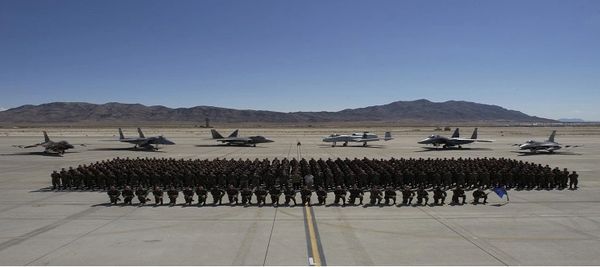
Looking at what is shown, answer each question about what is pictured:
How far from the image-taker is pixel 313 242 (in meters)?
10.9

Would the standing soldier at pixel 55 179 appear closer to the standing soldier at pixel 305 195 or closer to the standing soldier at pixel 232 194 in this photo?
the standing soldier at pixel 232 194

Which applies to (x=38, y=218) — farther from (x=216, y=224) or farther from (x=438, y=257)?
(x=438, y=257)

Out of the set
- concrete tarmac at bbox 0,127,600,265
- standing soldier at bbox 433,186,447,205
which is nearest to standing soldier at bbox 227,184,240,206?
concrete tarmac at bbox 0,127,600,265

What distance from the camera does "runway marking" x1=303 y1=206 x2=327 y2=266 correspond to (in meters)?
9.47

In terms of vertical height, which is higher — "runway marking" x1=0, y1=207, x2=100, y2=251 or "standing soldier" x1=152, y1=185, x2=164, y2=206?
"standing soldier" x1=152, y1=185, x2=164, y2=206

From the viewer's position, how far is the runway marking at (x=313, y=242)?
9.47 meters

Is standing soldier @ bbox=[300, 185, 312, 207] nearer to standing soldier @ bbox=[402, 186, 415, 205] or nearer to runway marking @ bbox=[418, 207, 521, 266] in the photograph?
standing soldier @ bbox=[402, 186, 415, 205]

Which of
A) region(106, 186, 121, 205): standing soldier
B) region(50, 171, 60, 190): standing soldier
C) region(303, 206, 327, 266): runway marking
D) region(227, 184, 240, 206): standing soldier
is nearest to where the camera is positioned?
region(303, 206, 327, 266): runway marking

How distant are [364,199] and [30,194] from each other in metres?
13.4

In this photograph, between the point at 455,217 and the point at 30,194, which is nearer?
the point at 455,217

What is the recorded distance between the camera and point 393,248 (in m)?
10.4

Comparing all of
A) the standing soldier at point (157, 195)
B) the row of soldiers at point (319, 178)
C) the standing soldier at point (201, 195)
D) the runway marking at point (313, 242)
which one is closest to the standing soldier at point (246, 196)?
the standing soldier at point (201, 195)

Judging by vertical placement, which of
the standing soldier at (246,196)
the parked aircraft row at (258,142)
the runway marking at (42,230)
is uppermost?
the parked aircraft row at (258,142)

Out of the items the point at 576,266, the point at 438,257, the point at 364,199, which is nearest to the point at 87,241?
the point at 438,257
